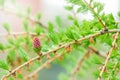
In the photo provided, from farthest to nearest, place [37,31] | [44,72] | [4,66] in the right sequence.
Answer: [44,72], [37,31], [4,66]

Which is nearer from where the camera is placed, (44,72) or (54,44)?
(54,44)

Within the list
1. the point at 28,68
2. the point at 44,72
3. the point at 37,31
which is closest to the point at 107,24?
the point at 28,68

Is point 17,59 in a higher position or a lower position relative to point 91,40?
lower

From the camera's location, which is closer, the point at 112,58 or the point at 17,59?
the point at 112,58

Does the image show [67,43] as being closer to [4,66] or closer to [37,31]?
[4,66]

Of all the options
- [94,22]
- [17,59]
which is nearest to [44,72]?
[17,59]

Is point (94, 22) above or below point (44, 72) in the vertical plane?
above

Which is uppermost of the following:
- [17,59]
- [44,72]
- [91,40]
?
[91,40]

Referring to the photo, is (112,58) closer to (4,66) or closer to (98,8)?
(98,8)

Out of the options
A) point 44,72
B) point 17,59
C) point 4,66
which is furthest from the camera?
point 44,72

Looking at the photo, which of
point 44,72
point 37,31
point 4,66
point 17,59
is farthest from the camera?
point 44,72
